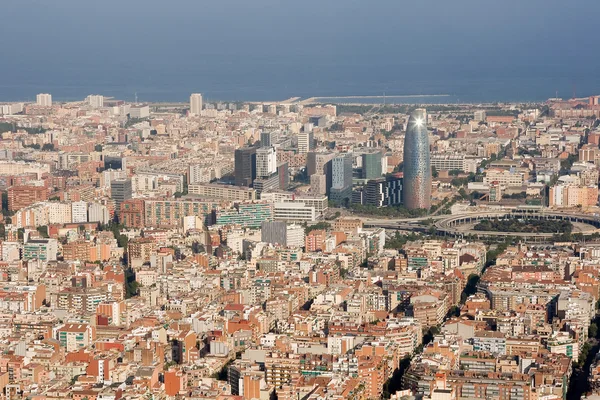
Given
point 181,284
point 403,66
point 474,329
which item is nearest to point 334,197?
point 181,284

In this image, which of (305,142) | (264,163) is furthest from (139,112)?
(264,163)

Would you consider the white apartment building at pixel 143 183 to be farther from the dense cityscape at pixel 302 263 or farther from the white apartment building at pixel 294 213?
the white apartment building at pixel 294 213

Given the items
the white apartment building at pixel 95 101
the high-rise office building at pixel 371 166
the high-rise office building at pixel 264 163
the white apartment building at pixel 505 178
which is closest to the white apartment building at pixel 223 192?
the high-rise office building at pixel 264 163

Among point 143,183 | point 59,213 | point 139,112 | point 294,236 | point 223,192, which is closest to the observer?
point 294,236

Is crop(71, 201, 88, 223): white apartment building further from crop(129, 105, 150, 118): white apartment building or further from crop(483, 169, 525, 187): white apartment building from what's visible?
crop(129, 105, 150, 118): white apartment building

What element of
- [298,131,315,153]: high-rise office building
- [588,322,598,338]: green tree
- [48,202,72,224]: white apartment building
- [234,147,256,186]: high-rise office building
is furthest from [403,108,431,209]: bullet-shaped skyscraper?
[588,322,598,338]: green tree

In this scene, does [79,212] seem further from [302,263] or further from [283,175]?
[302,263]

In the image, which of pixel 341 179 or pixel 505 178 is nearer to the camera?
pixel 341 179
